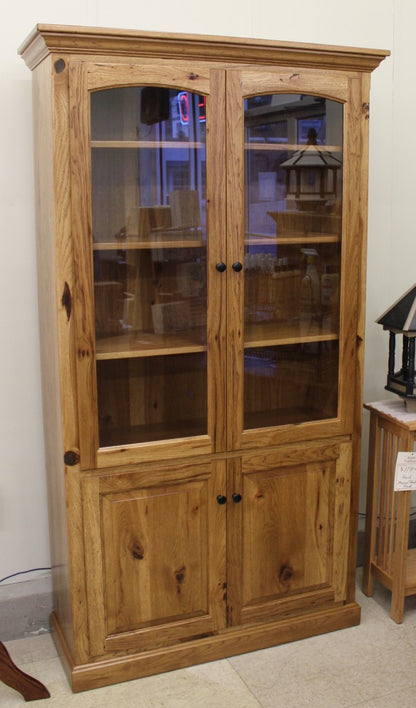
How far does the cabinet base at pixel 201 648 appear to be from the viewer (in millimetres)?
2465

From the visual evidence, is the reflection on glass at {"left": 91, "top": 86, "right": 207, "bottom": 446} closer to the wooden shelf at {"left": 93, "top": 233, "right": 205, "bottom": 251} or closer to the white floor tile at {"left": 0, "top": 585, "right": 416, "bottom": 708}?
the wooden shelf at {"left": 93, "top": 233, "right": 205, "bottom": 251}

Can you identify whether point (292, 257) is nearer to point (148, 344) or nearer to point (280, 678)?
point (148, 344)

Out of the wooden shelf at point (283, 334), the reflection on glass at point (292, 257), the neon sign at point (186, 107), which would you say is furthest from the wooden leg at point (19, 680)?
the neon sign at point (186, 107)

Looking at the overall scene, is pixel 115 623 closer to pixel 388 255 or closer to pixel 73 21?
pixel 388 255

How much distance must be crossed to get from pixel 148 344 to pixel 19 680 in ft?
3.60

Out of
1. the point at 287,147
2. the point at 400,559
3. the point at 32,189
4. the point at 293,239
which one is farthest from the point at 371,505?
the point at 32,189

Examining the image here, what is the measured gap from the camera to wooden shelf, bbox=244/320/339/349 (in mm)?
2512

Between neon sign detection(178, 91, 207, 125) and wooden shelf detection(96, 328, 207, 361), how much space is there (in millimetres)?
634

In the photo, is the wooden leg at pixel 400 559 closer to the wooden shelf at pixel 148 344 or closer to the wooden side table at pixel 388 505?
the wooden side table at pixel 388 505

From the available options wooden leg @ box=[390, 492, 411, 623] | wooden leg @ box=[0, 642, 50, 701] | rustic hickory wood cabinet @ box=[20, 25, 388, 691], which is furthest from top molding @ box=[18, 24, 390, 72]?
wooden leg @ box=[0, 642, 50, 701]

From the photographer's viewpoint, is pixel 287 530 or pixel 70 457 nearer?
pixel 70 457

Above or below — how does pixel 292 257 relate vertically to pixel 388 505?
above

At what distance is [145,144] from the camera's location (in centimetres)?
229

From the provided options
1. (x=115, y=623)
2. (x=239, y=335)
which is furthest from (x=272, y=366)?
(x=115, y=623)
